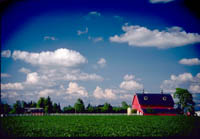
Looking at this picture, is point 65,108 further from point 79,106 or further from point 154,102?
point 154,102

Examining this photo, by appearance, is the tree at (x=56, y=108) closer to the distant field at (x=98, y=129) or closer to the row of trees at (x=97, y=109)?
the row of trees at (x=97, y=109)

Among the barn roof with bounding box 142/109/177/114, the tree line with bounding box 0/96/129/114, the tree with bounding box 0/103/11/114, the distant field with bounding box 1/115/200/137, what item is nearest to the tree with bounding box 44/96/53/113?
the tree line with bounding box 0/96/129/114

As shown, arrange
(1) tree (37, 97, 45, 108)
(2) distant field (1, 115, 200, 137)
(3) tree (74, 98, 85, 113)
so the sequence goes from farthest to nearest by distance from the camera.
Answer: (1) tree (37, 97, 45, 108) < (3) tree (74, 98, 85, 113) < (2) distant field (1, 115, 200, 137)

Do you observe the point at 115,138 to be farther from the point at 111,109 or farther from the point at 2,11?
the point at 111,109

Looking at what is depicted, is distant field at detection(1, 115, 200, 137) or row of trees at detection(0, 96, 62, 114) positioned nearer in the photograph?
distant field at detection(1, 115, 200, 137)

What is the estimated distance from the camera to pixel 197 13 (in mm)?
7957

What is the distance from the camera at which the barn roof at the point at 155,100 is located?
145ft

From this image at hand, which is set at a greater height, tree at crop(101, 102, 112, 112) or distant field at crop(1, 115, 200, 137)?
distant field at crop(1, 115, 200, 137)

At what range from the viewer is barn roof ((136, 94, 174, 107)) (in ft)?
145

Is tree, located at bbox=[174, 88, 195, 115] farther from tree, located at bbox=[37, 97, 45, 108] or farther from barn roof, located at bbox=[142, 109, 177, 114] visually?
tree, located at bbox=[37, 97, 45, 108]

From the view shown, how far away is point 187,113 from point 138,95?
11169 mm

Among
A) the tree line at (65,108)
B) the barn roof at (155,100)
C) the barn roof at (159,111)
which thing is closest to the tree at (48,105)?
the tree line at (65,108)

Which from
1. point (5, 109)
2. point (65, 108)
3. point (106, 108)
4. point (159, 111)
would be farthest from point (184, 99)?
point (5, 109)

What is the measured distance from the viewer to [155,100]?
44.8 m
